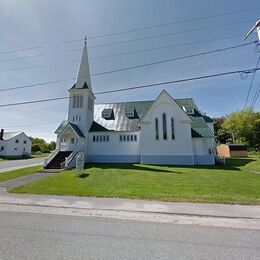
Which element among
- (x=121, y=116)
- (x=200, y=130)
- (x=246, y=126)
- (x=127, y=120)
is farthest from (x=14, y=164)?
(x=246, y=126)

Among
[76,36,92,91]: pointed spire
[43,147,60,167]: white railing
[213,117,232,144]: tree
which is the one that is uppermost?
[76,36,92,91]: pointed spire

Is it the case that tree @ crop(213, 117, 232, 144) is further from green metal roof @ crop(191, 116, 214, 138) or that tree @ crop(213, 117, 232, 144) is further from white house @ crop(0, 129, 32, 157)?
white house @ crop(0, 129, 32, 157)

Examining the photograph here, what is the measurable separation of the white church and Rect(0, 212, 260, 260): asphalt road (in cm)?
1538

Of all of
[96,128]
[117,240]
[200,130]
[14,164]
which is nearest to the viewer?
[117,240]

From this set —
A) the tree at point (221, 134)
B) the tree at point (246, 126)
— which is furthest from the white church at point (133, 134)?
the tree at point (221, 134)

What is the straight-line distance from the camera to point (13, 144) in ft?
174

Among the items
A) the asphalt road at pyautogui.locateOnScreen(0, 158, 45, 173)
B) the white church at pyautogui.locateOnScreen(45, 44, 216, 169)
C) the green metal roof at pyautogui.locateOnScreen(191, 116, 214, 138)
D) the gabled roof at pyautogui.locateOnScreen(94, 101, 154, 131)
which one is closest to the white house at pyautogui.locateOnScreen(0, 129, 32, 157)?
the asphalt road at pyautogui.locateOnScreen(0, 158, 45, 173)

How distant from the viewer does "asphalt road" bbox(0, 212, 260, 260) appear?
380 cm

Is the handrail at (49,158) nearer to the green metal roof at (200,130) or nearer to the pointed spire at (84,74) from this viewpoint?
the pointed spire at (84,74)

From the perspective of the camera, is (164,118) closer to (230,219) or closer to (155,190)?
(155,190)

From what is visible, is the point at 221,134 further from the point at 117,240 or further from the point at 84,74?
the point at 117,240

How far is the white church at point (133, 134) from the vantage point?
76.0 feet

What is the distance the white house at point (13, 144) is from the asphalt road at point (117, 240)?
54677 millimetres

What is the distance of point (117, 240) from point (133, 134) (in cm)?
2146
